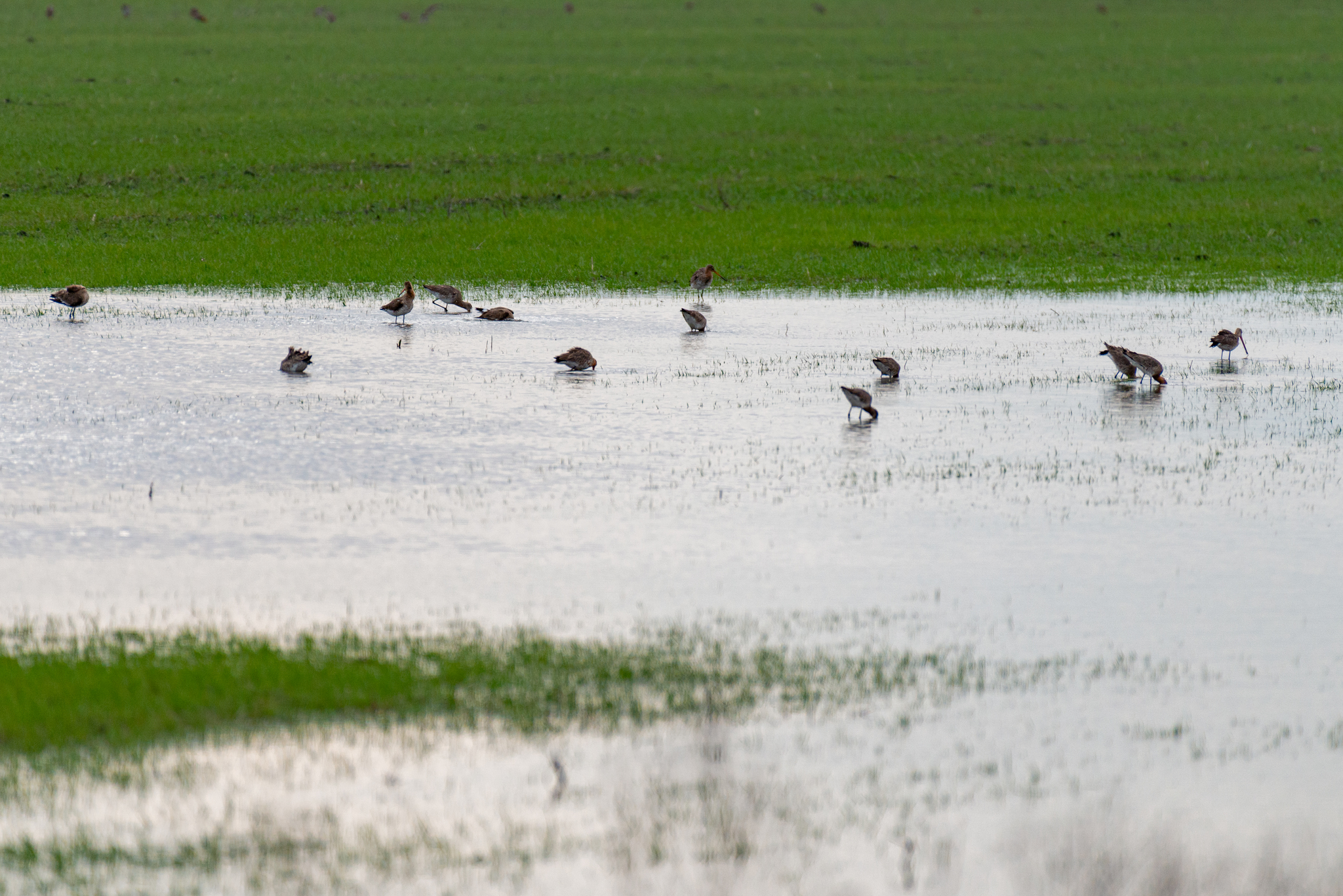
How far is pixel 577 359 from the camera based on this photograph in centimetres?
2012

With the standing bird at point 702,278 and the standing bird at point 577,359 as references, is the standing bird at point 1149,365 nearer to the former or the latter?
the standing bird at point 577,359

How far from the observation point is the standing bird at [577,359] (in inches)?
792

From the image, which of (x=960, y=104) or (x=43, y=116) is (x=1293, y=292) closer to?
(x=960, y=104)

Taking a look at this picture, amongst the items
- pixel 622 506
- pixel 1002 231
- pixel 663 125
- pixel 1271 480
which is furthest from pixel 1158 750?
pixel 663 125

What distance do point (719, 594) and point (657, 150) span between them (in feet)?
112

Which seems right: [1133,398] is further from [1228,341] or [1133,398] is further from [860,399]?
[860,399]

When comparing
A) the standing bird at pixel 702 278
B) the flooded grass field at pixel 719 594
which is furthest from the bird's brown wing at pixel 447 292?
the standing bird at pixel 702 278

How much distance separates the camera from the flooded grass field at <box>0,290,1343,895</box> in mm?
7645

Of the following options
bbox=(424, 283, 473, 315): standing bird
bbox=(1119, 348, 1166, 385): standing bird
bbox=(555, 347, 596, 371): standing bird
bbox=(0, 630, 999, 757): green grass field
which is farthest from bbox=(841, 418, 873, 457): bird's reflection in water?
bbox=(424, 283, 473, 315): standing bird

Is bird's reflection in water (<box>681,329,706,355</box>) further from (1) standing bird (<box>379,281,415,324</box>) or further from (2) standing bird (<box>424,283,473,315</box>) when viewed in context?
(1) standing bird (<box>379,281,415,324</box>)

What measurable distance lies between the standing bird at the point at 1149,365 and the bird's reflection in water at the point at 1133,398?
15 centimetres

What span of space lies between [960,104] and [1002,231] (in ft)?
58.6

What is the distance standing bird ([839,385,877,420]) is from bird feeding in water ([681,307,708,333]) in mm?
6021

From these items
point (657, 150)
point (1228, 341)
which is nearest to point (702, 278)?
point (1228, 341)
